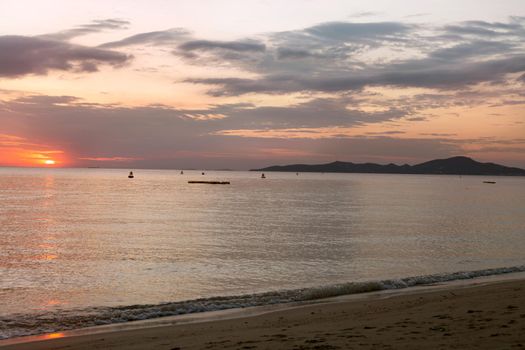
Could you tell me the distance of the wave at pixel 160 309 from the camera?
16281mm

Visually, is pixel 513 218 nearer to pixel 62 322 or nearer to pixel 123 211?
pixel 123 211

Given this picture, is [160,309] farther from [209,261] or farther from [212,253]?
[212,253]

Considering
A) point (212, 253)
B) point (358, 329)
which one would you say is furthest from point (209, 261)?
point (358, 329)

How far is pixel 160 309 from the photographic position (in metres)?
18.5

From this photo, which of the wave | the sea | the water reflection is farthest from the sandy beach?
the water reflection

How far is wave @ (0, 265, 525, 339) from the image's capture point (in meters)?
16.3

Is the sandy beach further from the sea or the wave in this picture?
the sea

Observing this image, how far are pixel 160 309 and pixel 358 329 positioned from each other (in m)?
8.26

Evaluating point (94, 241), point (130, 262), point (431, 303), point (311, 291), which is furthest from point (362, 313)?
point (94, 241)

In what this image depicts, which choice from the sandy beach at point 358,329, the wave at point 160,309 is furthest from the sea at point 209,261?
the sandy beach at point 358,329

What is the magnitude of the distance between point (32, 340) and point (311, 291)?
1117cm

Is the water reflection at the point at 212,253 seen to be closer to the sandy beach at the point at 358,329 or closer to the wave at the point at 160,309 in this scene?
the wave at the point at 160,309

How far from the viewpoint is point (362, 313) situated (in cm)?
1617

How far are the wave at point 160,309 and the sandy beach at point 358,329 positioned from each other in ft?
6.62
